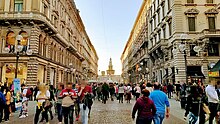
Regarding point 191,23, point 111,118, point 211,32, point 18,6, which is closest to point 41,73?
point 18,6

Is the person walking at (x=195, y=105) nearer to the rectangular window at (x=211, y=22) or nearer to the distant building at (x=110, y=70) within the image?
the rectangular window at (x=211, y=22)

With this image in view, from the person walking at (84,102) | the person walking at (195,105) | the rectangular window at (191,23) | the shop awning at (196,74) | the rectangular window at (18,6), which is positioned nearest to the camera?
the person walking at (195,105)

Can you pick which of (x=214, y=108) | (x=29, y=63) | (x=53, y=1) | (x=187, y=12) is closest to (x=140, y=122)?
(x=214, y=108)

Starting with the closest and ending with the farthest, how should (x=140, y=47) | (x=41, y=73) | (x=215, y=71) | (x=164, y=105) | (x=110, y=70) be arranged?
(x=164, y=105)
(x=215, y=71)
(x=41, y=73)
(x=140, y=47)
(x=110, y=70)

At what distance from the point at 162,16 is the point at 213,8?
8.45 metres

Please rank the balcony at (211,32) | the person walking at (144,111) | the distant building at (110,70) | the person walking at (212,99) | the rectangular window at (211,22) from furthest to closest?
the distant building at (110,70) → the rectangular window at (211,22) → the balcony at (211,32) → the person walking at (212,99) → the person walking at (144,111)

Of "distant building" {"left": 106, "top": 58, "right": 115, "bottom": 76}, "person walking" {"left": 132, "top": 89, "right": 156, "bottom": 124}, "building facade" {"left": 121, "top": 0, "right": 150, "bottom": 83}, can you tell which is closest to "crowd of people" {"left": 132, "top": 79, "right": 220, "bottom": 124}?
"person walking" {"left": 132, "top": 89, "right": 156, "bottom": 124}

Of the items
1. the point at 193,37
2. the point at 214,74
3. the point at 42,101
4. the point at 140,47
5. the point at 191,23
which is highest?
the point at 140,47

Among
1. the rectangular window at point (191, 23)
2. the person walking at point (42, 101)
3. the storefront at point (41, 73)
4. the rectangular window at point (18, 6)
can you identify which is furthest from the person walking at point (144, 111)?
the rectangular window at point (191, 23)

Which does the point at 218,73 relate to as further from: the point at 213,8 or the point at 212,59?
the point at 213,8

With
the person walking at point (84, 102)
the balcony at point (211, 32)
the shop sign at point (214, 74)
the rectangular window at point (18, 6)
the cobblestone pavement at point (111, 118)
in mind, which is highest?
the rectangular window at point (18, 6)

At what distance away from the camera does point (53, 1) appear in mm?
33844

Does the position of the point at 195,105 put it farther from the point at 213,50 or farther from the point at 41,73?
the point at 41,73

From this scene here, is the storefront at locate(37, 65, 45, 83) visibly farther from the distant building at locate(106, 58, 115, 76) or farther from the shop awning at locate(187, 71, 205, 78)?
the distant building at locate(106, 58, 115, 76)
